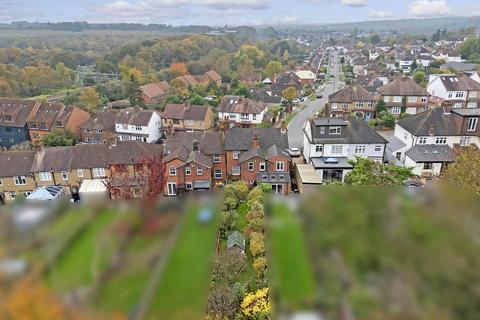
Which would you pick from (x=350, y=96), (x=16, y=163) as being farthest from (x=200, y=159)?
(x=350, y=96)

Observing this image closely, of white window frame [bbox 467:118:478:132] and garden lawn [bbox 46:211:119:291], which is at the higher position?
garden lawn [bbox 46:211:119:291]

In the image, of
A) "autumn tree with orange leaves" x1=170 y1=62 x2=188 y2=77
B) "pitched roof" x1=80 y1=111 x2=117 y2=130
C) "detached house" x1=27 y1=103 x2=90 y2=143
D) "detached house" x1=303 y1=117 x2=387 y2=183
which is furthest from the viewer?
"autumn tree with orange leaves" x1=170 y1=62 x2=188 y2=77

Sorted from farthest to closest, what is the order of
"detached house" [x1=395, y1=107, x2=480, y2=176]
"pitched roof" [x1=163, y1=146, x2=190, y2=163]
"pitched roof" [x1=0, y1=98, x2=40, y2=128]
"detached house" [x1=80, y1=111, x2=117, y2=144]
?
"pitched roof" [x1=0, y1=98, x2=40, y2=128]
"detached house" [x1=80, y1=111, x2=117, y2=144]
"detached house" [x1=395, y1=107, x2=480, y2=176]
"pitched roof" [x1=163, y1=146, x2=190, y2=163]

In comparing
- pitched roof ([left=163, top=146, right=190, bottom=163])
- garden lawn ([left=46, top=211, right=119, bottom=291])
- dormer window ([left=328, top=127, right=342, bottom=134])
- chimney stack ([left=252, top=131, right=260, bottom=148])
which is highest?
garden lawn ([left=46, top=211, right=119, bottom=291])

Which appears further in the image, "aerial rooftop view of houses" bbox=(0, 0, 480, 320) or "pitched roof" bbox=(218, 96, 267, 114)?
"pitched roof" bbox=(218, 96, 267, 114)

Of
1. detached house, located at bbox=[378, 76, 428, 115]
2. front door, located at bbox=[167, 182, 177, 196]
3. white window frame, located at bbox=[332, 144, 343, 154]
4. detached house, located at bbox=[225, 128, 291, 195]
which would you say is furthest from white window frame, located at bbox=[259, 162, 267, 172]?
detached house, located at bbox=[378, 76, 428, 115]

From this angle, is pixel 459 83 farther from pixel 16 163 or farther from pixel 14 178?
pixel 14 178

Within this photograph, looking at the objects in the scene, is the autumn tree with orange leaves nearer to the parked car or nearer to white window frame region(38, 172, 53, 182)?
the parked car

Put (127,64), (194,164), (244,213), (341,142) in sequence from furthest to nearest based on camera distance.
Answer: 1. (127,64)
2. (341,142)
3. (194,164)
4. (244,213)
